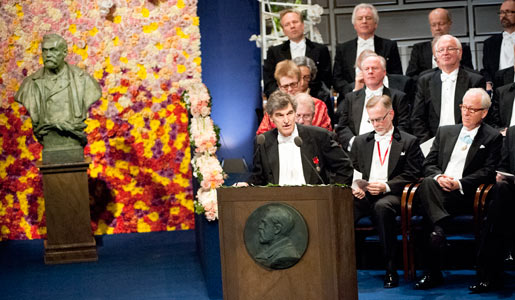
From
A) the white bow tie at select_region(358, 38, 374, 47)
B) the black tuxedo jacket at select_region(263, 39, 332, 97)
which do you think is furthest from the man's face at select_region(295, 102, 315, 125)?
the white bow tie at select_region(358, 38, 374, 47)

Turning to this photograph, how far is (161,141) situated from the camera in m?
7.25

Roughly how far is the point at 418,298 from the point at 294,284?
1.43 metres

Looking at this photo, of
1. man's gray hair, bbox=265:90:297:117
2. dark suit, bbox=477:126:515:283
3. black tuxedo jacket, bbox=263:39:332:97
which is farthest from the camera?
black tuxedo jacket, bbox=263:39:332:97

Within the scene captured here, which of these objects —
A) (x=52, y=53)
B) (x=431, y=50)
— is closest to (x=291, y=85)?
(x=431, y=50)

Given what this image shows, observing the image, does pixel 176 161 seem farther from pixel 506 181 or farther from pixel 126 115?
pixel 506 181

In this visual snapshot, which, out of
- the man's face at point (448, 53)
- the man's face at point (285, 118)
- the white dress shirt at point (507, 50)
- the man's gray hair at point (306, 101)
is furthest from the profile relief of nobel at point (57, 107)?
the white dress shirt at point (507, 50)

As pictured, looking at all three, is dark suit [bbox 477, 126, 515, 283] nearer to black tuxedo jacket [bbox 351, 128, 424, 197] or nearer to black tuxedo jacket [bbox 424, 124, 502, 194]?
black tuxedo jacket [bbox 424, 124, 502, 194]

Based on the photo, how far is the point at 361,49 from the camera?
245 inches

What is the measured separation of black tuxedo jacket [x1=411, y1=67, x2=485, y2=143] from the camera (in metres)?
5.61

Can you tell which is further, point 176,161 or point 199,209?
point 176,161

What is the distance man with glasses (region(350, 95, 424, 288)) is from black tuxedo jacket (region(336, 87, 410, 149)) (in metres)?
0.20

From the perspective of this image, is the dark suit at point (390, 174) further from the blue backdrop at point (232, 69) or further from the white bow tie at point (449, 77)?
the blue backdrop at point (232, 69)

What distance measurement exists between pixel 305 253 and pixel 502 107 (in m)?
2.64

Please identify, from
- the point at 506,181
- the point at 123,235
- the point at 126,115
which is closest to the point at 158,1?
the point at 126,115
